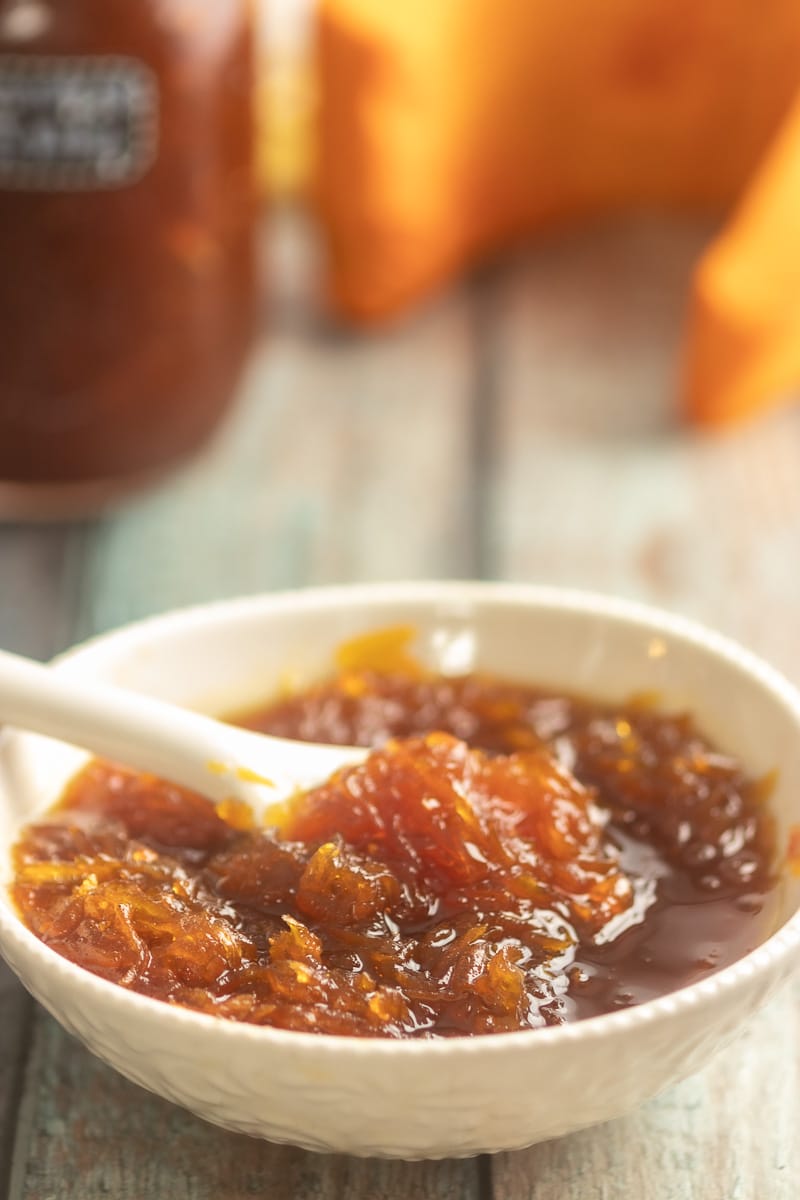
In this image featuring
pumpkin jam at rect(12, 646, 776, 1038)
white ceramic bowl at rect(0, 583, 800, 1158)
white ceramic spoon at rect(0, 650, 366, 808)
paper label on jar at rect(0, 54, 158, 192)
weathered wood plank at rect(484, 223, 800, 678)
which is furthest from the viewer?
weathered wood plank at rect(484, 223, 800, 678)

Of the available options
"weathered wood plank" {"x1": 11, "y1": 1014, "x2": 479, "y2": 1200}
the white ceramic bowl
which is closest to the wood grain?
"weathered wood plank" {"x1": 11, "y1": 1014, "x2": 479, "y2": 1200}

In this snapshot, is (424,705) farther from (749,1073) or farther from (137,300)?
(137,300)

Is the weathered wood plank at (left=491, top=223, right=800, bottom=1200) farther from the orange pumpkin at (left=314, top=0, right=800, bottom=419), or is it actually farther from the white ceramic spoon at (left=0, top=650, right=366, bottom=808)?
the white ceramic spoon at (left=0, top=650, right=366, bottom=808)

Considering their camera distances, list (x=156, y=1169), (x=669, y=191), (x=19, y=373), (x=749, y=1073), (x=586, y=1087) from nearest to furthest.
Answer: (x=586, y=1087) → (x=156, y=1169) → (x=749, y=1073) → (x=19, y=373) → (x=669, y=191)

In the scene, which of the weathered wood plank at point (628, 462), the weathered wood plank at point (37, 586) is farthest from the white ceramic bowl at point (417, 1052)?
the weathered wood plank at point (628, 462)

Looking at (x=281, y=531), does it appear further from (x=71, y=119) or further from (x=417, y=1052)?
(x=417, y=1052)

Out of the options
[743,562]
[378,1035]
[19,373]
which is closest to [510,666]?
[378,1035]

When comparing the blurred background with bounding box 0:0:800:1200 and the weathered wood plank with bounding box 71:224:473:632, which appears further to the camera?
the weathered wood plank with bounding box 71:224:473:632
